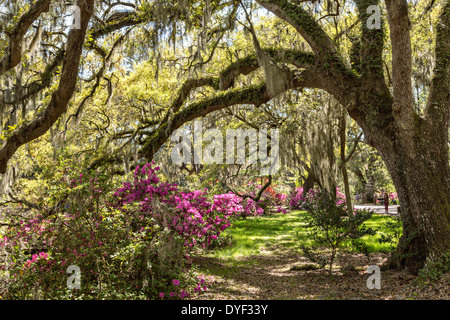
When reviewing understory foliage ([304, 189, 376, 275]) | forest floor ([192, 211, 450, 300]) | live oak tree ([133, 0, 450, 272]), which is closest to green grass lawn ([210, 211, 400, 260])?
forest floor ([192, 211, 450, 300])

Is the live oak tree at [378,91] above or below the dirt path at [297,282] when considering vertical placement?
above

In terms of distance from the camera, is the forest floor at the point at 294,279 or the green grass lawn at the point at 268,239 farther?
the green grass lawn at the point at 268,239

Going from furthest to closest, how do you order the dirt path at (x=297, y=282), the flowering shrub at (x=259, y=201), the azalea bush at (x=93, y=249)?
the flowering shrub at (x=259, y=201)
the dirt path at (x=297, y=282)
the azalea bush at (x=93, y=249)

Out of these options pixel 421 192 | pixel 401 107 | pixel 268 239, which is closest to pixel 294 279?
pixel 421 192

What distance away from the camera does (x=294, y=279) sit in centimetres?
609

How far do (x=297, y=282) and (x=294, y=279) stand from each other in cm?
22

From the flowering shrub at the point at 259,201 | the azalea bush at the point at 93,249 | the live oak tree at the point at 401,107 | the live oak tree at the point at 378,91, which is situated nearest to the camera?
the azalea bush at the point at 93,249

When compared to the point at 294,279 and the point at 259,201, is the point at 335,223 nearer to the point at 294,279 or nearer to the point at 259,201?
the point at 294,279

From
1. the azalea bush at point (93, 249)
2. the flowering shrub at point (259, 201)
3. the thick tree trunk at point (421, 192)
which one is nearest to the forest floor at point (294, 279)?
the thick tree trunk at point (421, 192)

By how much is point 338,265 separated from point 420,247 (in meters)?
2.13

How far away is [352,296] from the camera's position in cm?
475

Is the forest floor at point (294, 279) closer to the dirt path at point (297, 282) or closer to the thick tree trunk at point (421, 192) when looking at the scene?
the dirt path at point (297, 282)

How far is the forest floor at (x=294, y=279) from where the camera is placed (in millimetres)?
4531

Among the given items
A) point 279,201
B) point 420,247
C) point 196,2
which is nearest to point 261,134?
point 196,2
